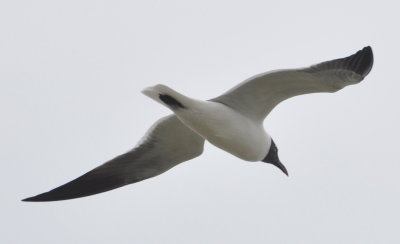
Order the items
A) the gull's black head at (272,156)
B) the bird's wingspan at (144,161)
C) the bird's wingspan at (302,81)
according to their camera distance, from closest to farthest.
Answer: the bird's wingspan at (302,81) → the bird's wingspan at (144,161) → the gull's black head at (272,156)

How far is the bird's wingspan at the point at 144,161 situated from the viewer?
36.8ft

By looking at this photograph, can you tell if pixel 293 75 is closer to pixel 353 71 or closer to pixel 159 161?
pixel 353 71

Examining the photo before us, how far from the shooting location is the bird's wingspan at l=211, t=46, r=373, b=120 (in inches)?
401

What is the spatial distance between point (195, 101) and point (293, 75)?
103cm

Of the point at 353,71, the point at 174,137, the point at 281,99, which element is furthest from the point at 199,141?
the point at 353,71

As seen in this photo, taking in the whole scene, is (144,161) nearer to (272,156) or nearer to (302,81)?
(272,156)

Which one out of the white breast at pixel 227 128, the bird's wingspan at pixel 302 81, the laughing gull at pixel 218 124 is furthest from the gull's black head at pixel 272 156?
the bird's wingspan at pixel 302 81

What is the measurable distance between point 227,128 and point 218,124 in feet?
0.50

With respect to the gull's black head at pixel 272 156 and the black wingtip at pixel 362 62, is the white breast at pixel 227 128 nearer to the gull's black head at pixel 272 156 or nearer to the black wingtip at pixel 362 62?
the gull's black head at pixel 272 156

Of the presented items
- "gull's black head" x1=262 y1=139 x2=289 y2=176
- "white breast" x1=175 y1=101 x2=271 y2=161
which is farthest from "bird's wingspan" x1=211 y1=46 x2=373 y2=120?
"gull's black head" x1=262 y1=139 x2=289 y2=176

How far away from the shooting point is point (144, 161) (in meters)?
11.6

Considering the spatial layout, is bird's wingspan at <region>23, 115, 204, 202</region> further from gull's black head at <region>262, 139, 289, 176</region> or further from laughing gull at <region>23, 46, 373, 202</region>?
gull's black head at <region>262, 139, 289, 176</region>

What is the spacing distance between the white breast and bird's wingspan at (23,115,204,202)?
0.65 meters

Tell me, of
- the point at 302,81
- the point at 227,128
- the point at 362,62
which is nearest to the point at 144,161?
the point at 227,128
